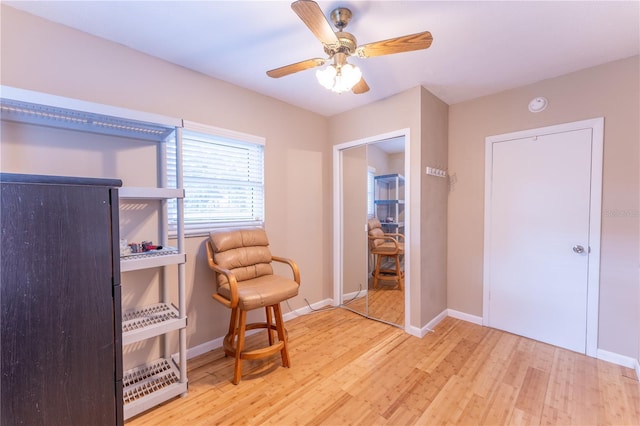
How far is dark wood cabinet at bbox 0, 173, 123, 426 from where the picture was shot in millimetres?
918

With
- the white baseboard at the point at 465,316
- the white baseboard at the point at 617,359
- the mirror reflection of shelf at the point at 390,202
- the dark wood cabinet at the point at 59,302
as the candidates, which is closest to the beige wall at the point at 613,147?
the white baseboard at the point at 617,359

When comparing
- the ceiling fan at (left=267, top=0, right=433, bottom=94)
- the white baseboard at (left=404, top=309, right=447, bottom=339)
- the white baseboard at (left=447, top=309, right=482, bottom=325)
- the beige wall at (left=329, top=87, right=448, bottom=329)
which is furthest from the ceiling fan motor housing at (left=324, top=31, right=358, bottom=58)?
the white baseboard at (left=447, top=309, right=482, bottom=325)

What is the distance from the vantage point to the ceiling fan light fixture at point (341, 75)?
59.5 inches

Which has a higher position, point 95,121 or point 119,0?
point 119,0

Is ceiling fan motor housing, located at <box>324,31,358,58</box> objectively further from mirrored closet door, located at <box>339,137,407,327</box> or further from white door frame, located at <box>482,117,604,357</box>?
white door frame, located at <box>482,117,604,357</box>

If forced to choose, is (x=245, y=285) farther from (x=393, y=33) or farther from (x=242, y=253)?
(x=393, y=33)

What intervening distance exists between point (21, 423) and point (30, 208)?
787 mm

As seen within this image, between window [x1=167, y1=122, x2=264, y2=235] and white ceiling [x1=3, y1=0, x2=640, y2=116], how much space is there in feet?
1.88

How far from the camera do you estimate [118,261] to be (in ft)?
3.91

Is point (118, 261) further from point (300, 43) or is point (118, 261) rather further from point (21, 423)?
point (300, 43)

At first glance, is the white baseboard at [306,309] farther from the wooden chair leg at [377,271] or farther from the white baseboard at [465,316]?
the white baseboard at [465,316]

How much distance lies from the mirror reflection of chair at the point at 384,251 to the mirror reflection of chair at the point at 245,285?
1.24 meters

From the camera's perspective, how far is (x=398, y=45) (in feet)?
4.69

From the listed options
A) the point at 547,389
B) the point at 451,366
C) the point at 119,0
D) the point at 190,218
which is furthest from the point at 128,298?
the point at 547,389
